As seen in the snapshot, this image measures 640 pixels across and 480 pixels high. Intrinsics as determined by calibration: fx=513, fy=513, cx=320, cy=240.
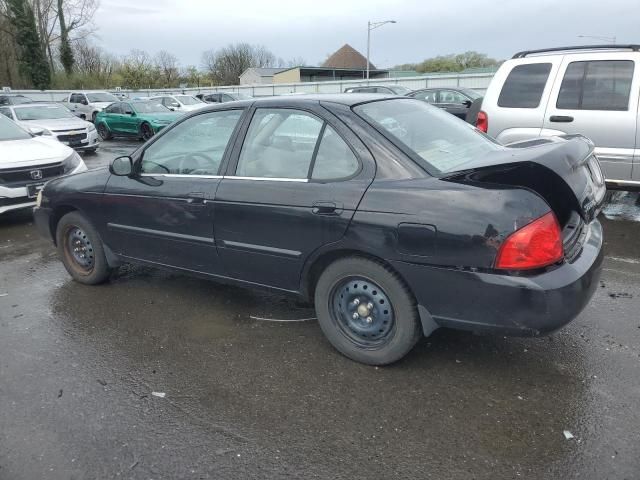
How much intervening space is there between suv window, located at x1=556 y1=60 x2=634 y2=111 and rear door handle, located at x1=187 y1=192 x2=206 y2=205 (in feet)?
15.1

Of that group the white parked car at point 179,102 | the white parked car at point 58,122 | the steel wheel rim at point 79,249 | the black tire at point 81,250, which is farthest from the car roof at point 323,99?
the white parked car at point 179,102

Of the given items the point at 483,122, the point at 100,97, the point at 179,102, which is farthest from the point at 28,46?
the point at 483,122

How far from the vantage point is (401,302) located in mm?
3016

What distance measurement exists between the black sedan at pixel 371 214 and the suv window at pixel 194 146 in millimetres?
12

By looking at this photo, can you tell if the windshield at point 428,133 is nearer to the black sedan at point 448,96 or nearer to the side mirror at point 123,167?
the side mirror at point 123,167

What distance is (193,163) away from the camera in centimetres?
396

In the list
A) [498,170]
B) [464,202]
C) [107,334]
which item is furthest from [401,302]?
[107,334]

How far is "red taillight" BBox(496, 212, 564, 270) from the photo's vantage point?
2623 mm

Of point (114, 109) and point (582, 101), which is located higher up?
point (582, 101)

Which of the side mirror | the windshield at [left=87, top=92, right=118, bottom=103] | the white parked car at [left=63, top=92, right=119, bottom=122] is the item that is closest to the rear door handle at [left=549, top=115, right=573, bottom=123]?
the side mirror

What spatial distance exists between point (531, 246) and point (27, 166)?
676cm

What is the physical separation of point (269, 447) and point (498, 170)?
6.17 feet

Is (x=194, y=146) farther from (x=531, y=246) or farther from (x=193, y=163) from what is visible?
(x=531, y=246)

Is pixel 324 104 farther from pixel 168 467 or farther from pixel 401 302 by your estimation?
pixel 168 467
